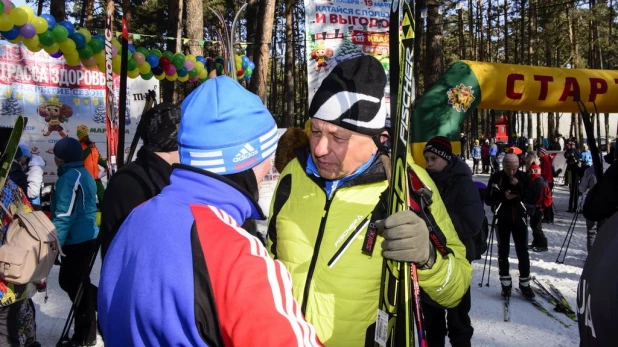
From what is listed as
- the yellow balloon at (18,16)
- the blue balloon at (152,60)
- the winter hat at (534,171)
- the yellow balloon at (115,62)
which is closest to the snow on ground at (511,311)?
the winter hat at (534,171)

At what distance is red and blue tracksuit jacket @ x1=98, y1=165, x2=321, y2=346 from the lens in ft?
3.56

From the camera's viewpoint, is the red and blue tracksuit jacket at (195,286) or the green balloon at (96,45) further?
the green balloon at (96,45)

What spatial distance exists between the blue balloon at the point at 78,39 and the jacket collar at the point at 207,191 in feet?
24.3

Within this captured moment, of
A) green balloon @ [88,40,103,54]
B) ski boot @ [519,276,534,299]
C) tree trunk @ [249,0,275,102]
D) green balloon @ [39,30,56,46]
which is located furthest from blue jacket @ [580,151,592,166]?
green balloon @ [39,30,56,46]

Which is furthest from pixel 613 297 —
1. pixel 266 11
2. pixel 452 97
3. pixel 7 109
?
pixel 7 109

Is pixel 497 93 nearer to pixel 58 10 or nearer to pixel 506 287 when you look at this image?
pixel 506 287

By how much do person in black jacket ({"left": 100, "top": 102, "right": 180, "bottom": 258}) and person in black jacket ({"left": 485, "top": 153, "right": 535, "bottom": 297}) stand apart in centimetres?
430

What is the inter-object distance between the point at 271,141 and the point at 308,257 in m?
0.70

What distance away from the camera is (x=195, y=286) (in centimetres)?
111

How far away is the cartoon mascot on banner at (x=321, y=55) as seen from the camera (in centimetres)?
909

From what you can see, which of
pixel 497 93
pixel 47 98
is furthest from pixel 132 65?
pixel 497 93

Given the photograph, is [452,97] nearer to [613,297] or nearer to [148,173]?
[148,173]

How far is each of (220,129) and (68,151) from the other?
3522mm

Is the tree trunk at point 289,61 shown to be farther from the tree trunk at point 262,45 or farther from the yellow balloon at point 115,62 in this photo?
the yellow balloon at point 115,62
